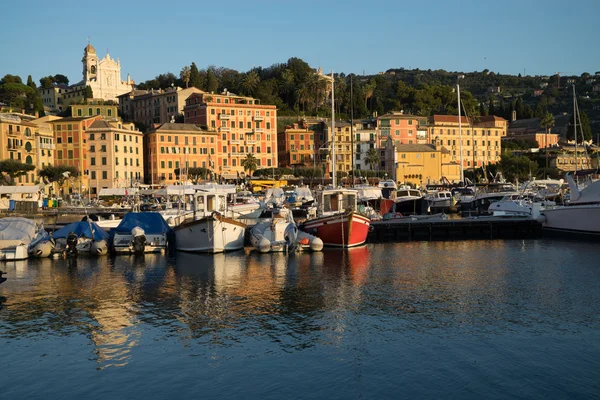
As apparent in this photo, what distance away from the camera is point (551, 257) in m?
41.1

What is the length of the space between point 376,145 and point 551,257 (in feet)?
291

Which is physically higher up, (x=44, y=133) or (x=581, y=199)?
(x=44, y=133)

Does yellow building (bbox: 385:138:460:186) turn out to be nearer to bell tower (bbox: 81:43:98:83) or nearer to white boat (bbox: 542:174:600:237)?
white boat (bbox: 542:174:600:237)

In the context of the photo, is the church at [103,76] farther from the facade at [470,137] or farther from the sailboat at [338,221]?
the sailboat at [338,221]

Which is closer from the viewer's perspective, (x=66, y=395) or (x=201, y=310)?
(x=66, y=395)

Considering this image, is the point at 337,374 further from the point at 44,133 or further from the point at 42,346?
the point at 44,133

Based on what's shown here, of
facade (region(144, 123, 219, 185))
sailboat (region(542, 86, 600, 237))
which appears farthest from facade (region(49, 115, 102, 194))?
sailboat (region(542, 86, 600, 237))

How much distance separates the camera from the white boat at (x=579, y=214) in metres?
50.8

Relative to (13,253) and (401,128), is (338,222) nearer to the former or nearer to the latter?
(13,253)

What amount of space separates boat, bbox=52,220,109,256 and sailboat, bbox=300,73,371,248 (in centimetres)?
1330

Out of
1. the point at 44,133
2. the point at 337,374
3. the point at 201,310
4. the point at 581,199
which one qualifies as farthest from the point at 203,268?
the point at 44,133

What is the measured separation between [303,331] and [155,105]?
11519 cm

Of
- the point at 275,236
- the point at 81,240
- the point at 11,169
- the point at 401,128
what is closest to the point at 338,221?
the point at 275,236

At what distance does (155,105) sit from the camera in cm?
13262
